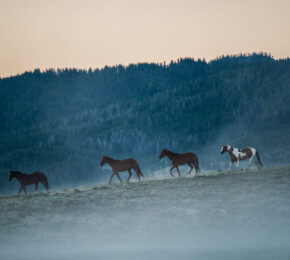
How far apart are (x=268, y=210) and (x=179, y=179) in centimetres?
1068

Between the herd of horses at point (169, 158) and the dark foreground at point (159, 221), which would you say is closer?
the dark foreground at point (159, 221)

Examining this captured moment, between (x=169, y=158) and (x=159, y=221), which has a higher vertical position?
(x=169, y=158)

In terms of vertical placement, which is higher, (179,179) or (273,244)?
(179,179)

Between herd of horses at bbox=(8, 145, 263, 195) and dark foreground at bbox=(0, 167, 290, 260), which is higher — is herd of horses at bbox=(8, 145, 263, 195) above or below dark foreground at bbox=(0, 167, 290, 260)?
above

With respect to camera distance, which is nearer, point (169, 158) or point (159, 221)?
point (159, 221)

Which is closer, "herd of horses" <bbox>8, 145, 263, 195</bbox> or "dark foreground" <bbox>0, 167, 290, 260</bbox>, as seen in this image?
"dark foreground" <bbox>0, 167, 290, 260</bbox>

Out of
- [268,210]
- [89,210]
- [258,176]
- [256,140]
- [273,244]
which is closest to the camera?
[273,244]

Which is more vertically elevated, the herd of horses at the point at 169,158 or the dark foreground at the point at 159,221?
the herd of horses at the point at 169,158

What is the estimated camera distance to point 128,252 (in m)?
29.0

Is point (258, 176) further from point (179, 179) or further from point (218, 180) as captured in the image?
point (179, 179)

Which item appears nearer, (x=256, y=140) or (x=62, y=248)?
(x=62, y=248)

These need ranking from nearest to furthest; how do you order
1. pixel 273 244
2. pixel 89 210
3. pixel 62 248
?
pixel 273 244
pixel 62 248
pixel 89 210

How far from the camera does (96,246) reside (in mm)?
30125

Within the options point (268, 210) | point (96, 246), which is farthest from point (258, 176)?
point (96, 246)
